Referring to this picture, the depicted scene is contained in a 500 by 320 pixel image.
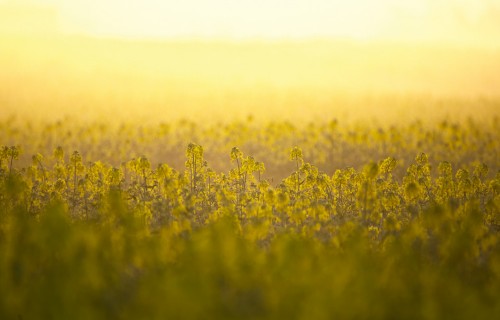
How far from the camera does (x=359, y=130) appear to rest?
196 ft

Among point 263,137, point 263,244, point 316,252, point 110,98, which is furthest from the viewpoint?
point 110,98

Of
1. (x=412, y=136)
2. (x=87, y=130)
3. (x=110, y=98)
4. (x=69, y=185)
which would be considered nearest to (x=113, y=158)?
(x=87, y=130)

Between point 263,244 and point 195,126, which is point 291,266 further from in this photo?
point 195,126

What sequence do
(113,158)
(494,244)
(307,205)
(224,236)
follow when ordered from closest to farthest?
(224,236) < (494,244) < (307,205) < (113,158)

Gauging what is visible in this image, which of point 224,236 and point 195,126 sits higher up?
point 195,126

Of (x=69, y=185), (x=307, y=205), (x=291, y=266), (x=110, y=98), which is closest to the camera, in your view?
(x=291, y=266)

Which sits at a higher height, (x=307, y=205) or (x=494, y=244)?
(x=307, y=205)

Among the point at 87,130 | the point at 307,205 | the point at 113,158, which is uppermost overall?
the point at 87,130

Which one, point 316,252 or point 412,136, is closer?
point 316,252

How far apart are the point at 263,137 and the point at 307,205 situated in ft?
120

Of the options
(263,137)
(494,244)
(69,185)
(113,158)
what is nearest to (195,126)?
(263,137)

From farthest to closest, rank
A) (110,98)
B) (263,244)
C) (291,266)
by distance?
(110,98), (263,244), (291,266)

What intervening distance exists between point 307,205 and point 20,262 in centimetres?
1117

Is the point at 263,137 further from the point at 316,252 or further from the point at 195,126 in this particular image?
the point at 316,252
